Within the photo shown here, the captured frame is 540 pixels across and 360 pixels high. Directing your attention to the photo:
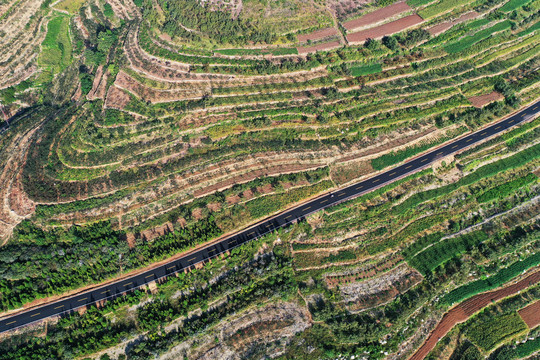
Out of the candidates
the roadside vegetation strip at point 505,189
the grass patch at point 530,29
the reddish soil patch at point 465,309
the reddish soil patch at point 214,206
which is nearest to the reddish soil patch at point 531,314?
the reddish soil patch at point 465,309

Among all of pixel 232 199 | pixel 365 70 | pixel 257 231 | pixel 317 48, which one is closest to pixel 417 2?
pixel 365 70

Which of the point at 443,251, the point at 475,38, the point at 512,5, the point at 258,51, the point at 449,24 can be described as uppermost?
the point at 258,51

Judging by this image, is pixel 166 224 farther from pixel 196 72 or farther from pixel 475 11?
pixel 475 11

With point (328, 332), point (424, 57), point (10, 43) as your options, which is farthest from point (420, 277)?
point (10, 43)

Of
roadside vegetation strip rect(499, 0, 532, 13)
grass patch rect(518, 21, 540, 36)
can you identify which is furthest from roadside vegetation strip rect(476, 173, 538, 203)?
roadside vegetation strip rect(499, 0, 532, 13)

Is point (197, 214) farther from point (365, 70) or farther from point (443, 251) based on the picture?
point (365, 70)

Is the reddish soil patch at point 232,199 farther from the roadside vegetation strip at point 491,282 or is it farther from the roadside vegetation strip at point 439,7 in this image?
the roadside vegetation strip at point 439,7
